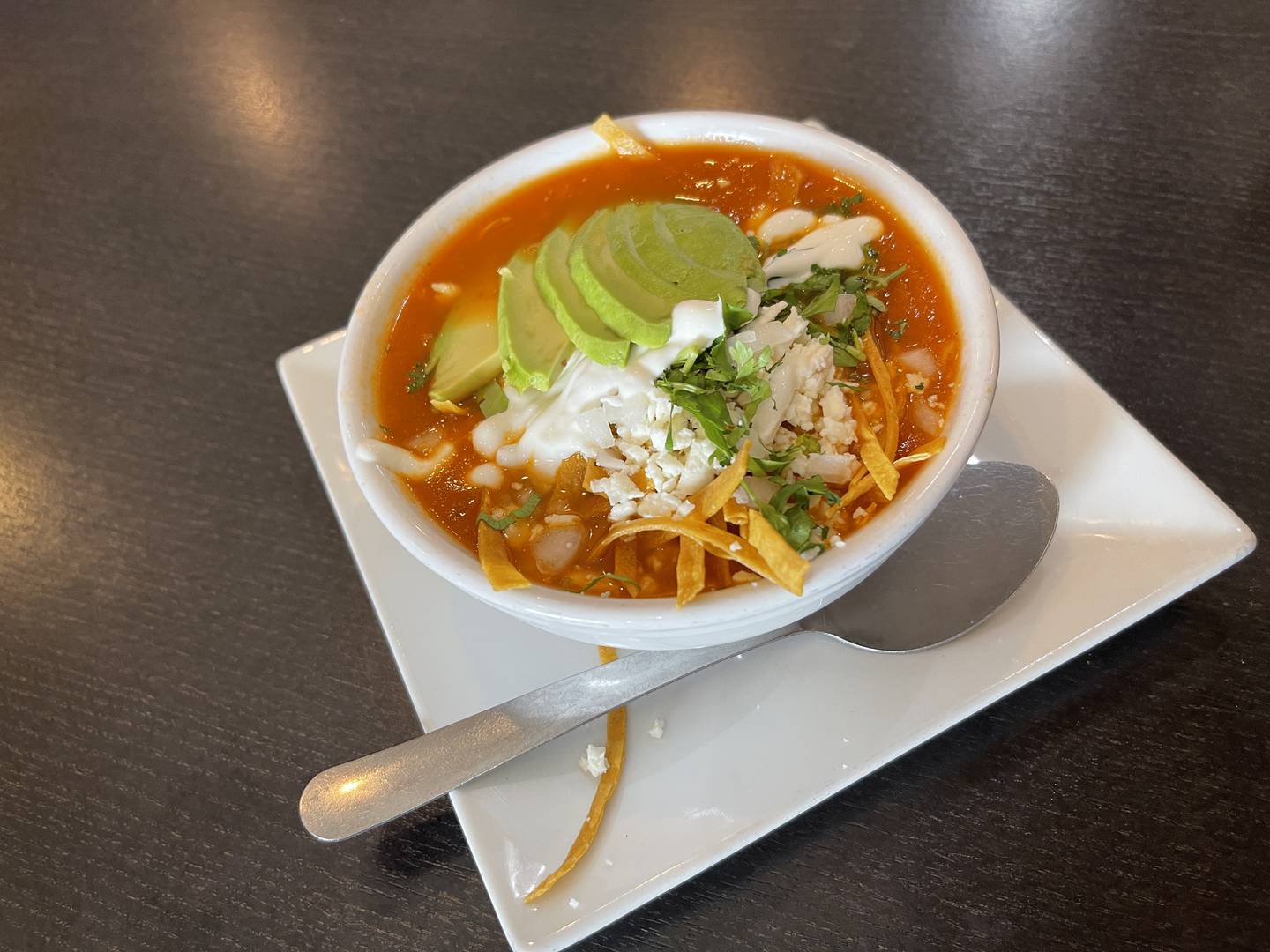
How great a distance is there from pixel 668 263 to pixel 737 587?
67cm

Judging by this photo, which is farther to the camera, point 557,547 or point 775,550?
point 557,547

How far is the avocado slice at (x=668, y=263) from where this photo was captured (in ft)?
5.46

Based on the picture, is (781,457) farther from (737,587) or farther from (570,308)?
(570,308)

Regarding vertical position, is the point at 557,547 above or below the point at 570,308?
below

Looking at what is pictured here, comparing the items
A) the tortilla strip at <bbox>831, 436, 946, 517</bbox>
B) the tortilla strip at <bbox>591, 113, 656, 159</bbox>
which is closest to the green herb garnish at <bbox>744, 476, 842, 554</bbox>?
the tortilla strip at <bbox>831, 436, 946, 517</bbox>

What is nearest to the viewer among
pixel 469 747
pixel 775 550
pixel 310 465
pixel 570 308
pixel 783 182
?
pixel 775 550

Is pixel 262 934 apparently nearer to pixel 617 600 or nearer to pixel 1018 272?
pixel 617 600

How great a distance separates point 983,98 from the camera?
282cm

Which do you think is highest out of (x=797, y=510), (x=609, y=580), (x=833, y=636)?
(x=797, y=510)

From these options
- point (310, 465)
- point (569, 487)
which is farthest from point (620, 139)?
point (310, 465)

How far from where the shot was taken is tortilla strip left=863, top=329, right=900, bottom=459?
1.52 m

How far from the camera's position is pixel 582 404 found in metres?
1.60

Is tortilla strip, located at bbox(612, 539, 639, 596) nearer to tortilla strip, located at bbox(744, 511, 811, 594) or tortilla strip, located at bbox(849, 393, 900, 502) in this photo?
tortilla strip, located at bbox(744, 511, 811, 594)

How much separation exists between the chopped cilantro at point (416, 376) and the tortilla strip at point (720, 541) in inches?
22.4
